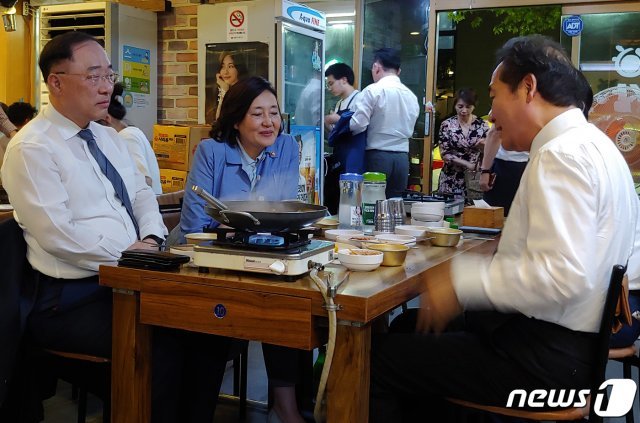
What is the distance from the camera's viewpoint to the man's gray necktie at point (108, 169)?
2.39m

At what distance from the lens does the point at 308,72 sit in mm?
5672

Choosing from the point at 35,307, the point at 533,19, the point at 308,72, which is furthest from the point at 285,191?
the point at 533,19

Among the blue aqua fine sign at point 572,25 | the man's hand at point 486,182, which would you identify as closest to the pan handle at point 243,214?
the man's hand at point 486,182

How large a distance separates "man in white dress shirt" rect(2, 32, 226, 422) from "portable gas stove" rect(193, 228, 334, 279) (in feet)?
1.31

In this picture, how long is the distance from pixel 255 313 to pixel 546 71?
3.15 ft

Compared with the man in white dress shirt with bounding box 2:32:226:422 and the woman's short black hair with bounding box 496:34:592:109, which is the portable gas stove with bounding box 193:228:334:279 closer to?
the man in white dress shirt with bounding box 2:32:226:422

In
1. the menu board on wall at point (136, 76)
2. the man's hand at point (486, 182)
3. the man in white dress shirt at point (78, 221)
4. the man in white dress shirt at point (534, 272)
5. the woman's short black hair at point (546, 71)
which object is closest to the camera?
the man in white dress shirt at point (534, 272)

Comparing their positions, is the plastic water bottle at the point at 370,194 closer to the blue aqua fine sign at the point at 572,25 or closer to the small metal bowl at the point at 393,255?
A: the small metal bowl at the point at 393,255

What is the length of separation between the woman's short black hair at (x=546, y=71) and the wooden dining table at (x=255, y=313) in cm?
55

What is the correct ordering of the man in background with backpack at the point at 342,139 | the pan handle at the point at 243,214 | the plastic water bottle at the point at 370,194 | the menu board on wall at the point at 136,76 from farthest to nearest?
the man in background with backpack at the point at 342,139
the menu board on wall at the point at 136,76
the plastic water bottle at the point at 370,194
the pan handle at the point at 243,214

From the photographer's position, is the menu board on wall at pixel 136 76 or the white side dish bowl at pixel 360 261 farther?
the menu board on wall at pixel 136 76

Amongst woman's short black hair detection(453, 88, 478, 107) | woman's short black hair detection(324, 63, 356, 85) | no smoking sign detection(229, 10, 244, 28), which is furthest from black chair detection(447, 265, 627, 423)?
woman's short black hair detection(324, 63, 356, 85)

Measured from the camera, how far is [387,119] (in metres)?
5.66

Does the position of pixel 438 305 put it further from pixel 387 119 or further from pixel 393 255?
pixel 387 119
